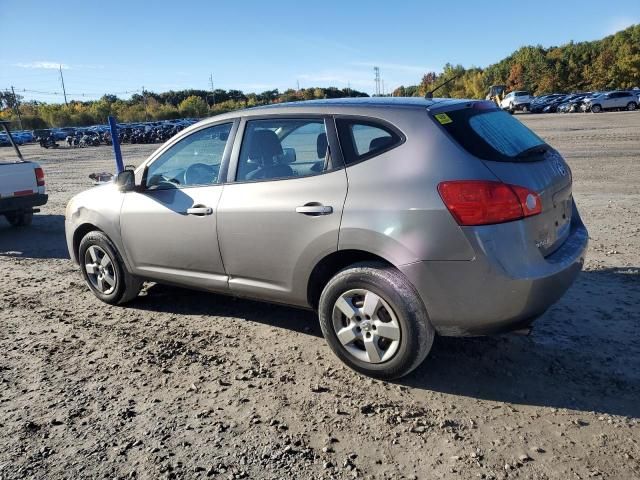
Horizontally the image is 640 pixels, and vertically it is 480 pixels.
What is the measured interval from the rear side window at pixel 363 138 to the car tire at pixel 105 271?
255 cm

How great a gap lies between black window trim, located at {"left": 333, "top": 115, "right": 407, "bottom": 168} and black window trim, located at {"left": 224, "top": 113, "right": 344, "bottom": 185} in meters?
0.03

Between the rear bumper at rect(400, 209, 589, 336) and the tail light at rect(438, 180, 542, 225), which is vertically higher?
the tail light at rect(438, 180, 542, 225)

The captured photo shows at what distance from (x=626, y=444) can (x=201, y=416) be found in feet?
7.62

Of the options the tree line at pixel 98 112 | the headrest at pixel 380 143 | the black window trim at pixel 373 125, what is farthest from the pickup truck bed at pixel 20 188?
the tree line at pixel 98 112

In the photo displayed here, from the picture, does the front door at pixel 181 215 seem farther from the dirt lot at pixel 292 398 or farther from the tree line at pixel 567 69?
the tree line at pixel 567 69

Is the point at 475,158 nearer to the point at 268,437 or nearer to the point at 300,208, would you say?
the point at 300,208

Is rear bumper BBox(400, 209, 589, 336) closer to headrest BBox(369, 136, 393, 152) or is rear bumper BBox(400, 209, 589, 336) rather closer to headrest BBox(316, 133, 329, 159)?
headrest BBox(369, 136, 393, 152)

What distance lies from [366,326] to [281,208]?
99cm

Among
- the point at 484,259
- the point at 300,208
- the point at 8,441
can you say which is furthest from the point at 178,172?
the point at 484,259

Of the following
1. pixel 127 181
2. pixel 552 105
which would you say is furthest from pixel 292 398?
pixel 552 105

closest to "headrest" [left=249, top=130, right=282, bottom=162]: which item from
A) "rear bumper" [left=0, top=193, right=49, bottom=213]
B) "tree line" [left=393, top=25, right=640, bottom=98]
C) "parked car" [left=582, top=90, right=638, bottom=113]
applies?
"rear bumper" [left=0, top=193, right=49, bottom=213]

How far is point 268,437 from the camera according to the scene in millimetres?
2988

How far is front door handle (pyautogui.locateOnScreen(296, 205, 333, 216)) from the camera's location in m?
3.50

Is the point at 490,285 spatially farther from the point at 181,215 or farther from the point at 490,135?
the point at 181,215
